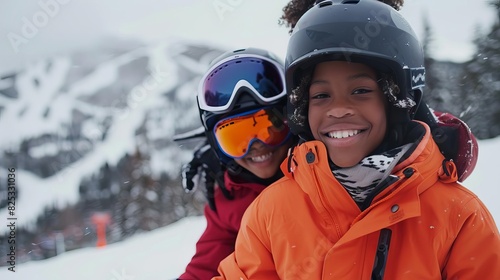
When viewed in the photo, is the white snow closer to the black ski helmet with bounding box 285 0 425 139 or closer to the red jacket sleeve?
the red jacket sleeve

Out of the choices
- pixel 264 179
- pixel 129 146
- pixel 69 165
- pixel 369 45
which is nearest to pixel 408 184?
pixel 369 45

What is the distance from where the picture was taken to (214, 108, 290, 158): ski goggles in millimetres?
2656

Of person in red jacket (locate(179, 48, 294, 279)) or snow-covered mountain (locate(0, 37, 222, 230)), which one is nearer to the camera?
person in red jacket (locate(179, 48, 294, 279))

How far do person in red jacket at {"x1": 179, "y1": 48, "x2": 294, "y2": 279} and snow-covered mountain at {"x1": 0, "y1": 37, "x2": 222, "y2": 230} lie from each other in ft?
172

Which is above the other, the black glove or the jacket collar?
the jacket collar

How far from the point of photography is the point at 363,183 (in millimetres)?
1744

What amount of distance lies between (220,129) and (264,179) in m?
0.45

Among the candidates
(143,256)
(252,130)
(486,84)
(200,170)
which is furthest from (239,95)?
(486,84)

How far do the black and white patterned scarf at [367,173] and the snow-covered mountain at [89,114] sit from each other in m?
53.9

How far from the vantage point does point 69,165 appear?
281 feet

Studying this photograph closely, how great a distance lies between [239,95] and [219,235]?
104 centimetres

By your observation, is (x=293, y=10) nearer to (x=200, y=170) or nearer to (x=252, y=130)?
(x=252, y=130)

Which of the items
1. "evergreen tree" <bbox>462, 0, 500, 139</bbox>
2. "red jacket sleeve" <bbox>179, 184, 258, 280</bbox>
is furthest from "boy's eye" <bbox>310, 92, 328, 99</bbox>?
"evergreen tree" <bbox>462, 0, 500, 139</bbox>

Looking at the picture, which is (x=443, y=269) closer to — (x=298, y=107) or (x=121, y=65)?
(x=298, y=107)
